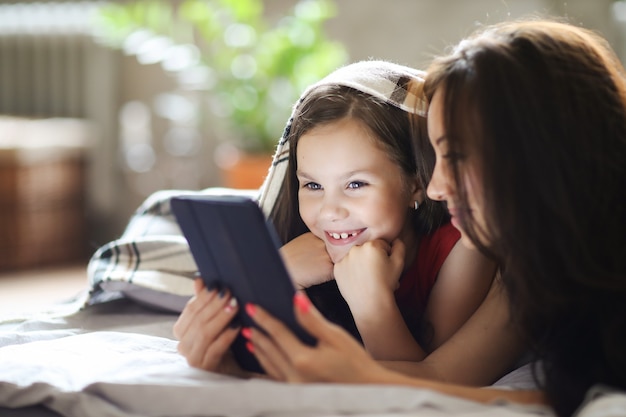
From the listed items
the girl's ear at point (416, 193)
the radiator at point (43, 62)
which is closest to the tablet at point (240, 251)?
the girl's ear at point (416, 193)

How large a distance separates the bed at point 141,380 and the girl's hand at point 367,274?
0.20 meters

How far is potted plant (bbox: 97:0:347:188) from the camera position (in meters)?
2.94

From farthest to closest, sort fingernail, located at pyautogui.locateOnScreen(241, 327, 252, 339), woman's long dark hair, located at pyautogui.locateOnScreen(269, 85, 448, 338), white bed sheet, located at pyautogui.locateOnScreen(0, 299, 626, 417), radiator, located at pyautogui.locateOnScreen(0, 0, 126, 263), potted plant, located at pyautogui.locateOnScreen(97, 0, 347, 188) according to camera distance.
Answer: radiator, located at pyautogui.locateOnScreen(0, 0, 126, 263) → potted plant, located at pyautogui.locateOnScreen(97, 0, 347, 188) → woman's long dark hair, located at pyautogui.locateOnScreen(269, 85, 448, 338) → fingernail, located at pyautogui.locateOnScreen(241, 327, 252, 339) → white bed sheet, located at pyautogui.locateOnScreen(0, 299, 626, 417)

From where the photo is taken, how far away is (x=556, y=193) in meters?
0.81

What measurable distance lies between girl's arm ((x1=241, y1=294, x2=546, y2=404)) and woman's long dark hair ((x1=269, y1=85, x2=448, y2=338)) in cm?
35

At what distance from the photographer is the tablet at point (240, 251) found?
2.64 ft

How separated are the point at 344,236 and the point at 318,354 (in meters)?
0.36

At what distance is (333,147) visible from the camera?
113cm

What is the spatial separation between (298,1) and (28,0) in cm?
121

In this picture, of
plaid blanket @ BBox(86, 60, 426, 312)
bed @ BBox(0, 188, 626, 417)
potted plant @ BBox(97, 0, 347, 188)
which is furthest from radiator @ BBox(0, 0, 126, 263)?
bed @ BBox(0, 188, 626, 417)

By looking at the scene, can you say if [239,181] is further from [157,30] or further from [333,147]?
[333,147]

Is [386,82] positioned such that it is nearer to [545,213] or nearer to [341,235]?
[341,235]

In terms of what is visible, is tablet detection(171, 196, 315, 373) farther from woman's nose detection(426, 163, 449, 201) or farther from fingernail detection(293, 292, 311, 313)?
woman's nose detection(426, 163, 449, 201)

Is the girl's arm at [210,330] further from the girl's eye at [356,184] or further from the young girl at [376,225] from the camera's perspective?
the girl's eye at [356,184]
